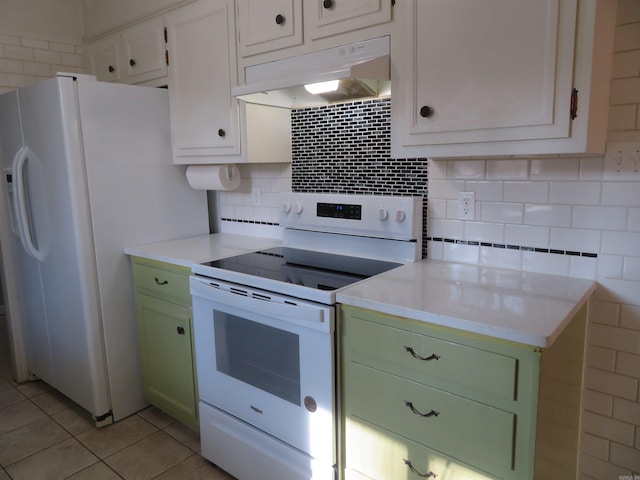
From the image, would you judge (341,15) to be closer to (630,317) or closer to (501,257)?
(501,257)

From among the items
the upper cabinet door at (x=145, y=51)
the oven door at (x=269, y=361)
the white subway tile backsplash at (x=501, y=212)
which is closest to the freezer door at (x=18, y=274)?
the upper cabinet door at (x=145, y=51)

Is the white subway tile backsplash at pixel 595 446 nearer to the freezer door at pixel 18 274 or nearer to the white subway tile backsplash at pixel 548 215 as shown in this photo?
the white subway tile backsplash at pixel 548 215

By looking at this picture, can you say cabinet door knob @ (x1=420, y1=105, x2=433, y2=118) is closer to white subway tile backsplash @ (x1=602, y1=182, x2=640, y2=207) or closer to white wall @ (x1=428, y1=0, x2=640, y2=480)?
white wall @ (x1=428, y1=0, x2=640, y2=480)

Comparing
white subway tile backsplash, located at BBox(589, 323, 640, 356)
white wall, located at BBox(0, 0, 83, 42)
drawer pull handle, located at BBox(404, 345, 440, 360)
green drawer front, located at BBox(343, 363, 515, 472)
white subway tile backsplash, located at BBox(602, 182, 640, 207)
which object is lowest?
green drawer front, located at BBox(343, 363, 515, 472)

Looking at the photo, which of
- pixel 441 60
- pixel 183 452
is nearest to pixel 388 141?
pixel 441 60

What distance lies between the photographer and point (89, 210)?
2.27m

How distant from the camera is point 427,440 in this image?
141 centimetres

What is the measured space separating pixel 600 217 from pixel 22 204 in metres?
2.71

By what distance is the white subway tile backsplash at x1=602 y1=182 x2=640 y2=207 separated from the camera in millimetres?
1491

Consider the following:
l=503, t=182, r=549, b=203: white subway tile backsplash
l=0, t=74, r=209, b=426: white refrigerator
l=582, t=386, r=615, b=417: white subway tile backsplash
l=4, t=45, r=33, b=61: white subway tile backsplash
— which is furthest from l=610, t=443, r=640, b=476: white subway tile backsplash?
l=4, t=45, r=33, b=61: white subway tile backsplash

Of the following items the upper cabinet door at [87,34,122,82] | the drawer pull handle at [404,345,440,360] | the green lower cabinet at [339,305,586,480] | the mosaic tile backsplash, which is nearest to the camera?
the green lower cabinet at [339,305,586,480]

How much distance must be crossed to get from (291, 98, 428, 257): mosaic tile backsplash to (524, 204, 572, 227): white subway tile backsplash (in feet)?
1.36

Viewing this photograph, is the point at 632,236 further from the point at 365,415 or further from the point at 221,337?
the point at 221,337

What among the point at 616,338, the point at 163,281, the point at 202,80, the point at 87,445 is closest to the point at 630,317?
the point at 616,338
